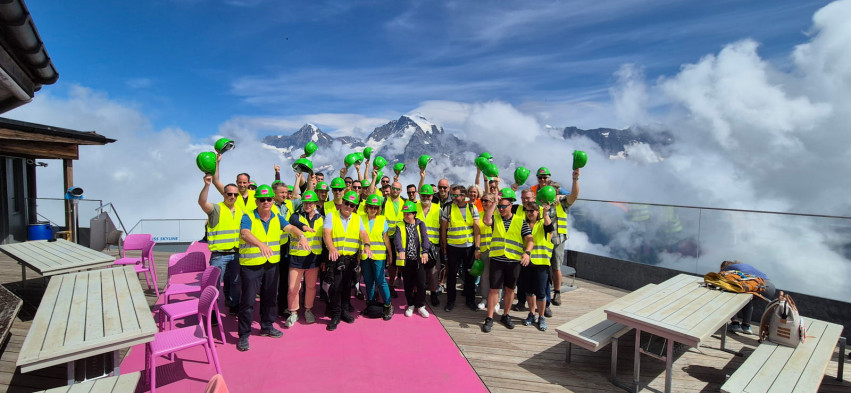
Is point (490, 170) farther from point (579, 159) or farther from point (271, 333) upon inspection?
point (271, 333)

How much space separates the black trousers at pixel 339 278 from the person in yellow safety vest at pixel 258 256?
2.31 feet

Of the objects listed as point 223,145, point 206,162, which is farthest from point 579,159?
point 206,162

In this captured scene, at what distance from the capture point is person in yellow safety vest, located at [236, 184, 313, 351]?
462 cm

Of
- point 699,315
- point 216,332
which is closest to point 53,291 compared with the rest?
point 216,332

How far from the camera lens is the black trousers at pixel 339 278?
536 centimetres

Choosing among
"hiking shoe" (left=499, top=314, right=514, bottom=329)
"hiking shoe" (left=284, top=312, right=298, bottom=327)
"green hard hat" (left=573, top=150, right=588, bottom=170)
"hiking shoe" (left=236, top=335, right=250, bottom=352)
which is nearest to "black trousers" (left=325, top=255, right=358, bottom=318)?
"hiking shoe" (left=284, top=312, right=298, bottom=327)

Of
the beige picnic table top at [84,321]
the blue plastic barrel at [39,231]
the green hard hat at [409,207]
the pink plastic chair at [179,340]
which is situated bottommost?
the blue plastic barrel at [39,231]

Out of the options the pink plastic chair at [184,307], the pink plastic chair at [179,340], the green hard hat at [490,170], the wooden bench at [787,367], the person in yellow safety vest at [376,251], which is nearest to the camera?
the wooden bench at [787,367]

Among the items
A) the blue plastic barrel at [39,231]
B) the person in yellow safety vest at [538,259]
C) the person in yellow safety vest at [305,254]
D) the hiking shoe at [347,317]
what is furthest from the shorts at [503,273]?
the blue plastic barrel at [39,231]

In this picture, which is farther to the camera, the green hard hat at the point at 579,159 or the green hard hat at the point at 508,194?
the green hard hat at the point at 579,159

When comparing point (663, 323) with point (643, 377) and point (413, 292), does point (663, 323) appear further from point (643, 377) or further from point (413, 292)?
point (413, 292)

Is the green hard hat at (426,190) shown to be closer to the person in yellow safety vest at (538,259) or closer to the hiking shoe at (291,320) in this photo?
the person in yellow safety vest at (538,259)

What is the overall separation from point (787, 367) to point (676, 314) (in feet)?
2.87

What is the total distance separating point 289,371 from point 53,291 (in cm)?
244
